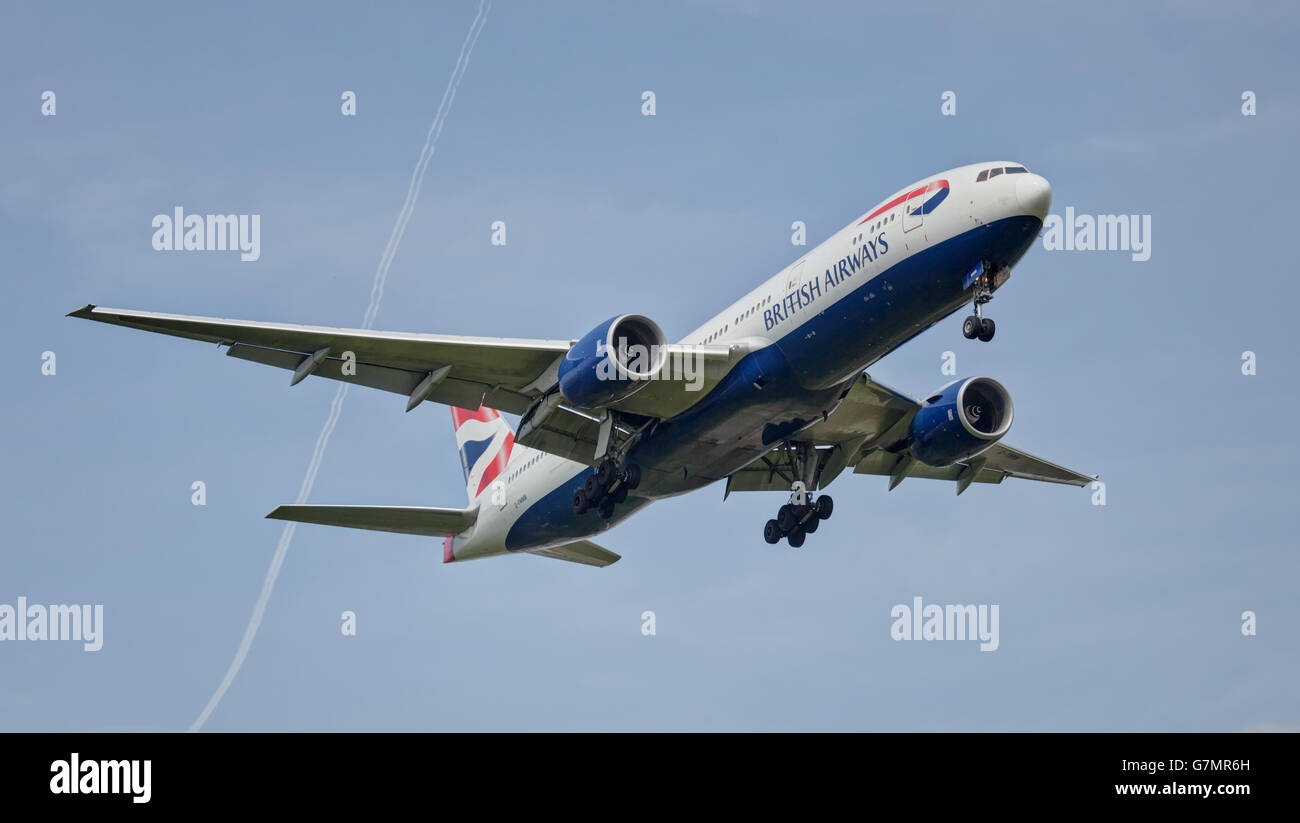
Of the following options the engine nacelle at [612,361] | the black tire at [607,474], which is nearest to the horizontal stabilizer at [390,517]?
the black tire at [607,474]

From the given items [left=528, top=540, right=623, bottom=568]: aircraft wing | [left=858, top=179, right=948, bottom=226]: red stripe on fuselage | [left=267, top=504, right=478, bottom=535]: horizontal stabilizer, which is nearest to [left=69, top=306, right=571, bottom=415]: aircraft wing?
[left=267, top=504, right=478, bottom=535]: horizontal stabilizer

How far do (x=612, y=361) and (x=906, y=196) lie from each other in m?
6.63

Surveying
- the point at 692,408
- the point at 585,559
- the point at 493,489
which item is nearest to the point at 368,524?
the point at 493,489

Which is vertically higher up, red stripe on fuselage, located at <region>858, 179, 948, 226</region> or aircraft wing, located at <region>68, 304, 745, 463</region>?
red stripe on fuselage, located at <region>858, 179, 948, 226</region>

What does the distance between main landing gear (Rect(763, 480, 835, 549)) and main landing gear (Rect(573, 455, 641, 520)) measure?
4142 mm

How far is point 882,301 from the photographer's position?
30750mm

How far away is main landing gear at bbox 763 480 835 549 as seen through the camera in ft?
123

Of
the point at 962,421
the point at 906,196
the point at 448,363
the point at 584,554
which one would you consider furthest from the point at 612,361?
the point at 584,554

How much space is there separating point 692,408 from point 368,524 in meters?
9.86

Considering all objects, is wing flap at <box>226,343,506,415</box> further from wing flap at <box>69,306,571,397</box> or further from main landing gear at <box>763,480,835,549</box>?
main landing gear at <box>763,480,835,549</box>

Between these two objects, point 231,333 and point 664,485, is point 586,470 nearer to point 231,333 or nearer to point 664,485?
point 664,485

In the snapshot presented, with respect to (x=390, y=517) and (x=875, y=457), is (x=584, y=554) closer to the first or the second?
(x=390, y=517)

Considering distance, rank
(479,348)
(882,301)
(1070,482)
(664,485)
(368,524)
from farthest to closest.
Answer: (1070,482)
(368,524)
(664,485)
(479,348)
(882,301)

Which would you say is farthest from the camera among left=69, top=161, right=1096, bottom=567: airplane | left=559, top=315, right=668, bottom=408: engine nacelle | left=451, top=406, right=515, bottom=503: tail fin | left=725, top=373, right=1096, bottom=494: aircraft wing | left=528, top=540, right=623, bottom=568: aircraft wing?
left=451, top=406, right=515, bottom=503: tail fin
